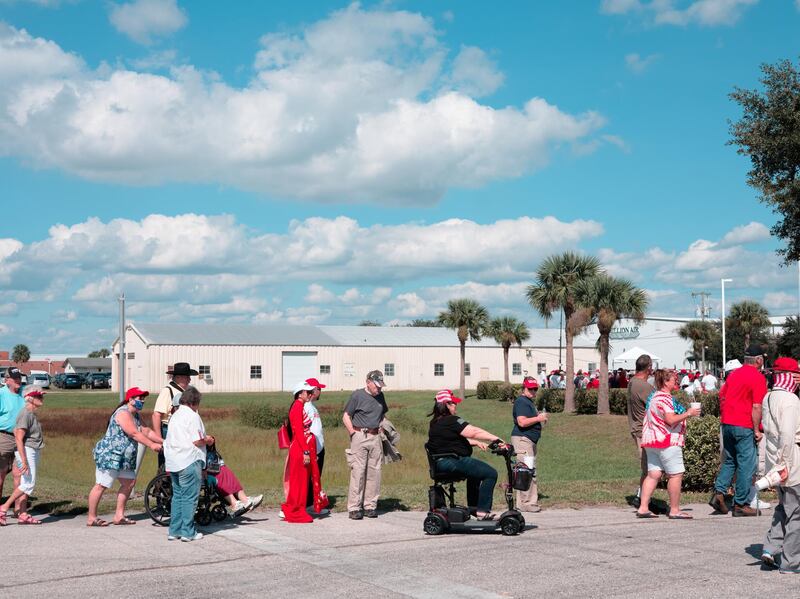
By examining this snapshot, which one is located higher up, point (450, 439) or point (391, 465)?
point (450, 439)

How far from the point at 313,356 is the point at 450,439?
6496 centimetres

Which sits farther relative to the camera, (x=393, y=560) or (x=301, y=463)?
(x=301, y=463)

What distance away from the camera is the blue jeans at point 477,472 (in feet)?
33.2

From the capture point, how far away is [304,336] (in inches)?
3004

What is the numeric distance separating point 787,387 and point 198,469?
603cm

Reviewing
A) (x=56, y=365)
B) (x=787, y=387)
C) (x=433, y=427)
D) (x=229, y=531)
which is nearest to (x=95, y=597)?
(x=229, y=531)

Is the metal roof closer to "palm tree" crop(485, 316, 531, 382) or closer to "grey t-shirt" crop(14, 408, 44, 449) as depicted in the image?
"palm tree" crop(485, 316, 531, 382)

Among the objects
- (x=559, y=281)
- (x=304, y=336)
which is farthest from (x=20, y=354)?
(x=559, y=281)

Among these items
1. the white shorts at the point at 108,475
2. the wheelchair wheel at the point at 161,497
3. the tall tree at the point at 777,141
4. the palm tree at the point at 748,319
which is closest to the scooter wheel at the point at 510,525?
the wheelchair wheel at the point at 161,497

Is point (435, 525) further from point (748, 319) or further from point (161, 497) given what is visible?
point (748, 319)

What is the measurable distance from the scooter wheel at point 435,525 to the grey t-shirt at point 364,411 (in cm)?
174

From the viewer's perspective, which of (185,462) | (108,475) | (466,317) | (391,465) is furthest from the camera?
(466,317)

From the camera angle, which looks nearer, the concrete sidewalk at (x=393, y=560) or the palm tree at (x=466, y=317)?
the concrete sidewalk at (x=393, y=560)

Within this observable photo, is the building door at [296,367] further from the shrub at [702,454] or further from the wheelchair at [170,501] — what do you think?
the wheelchair at [170,501]
